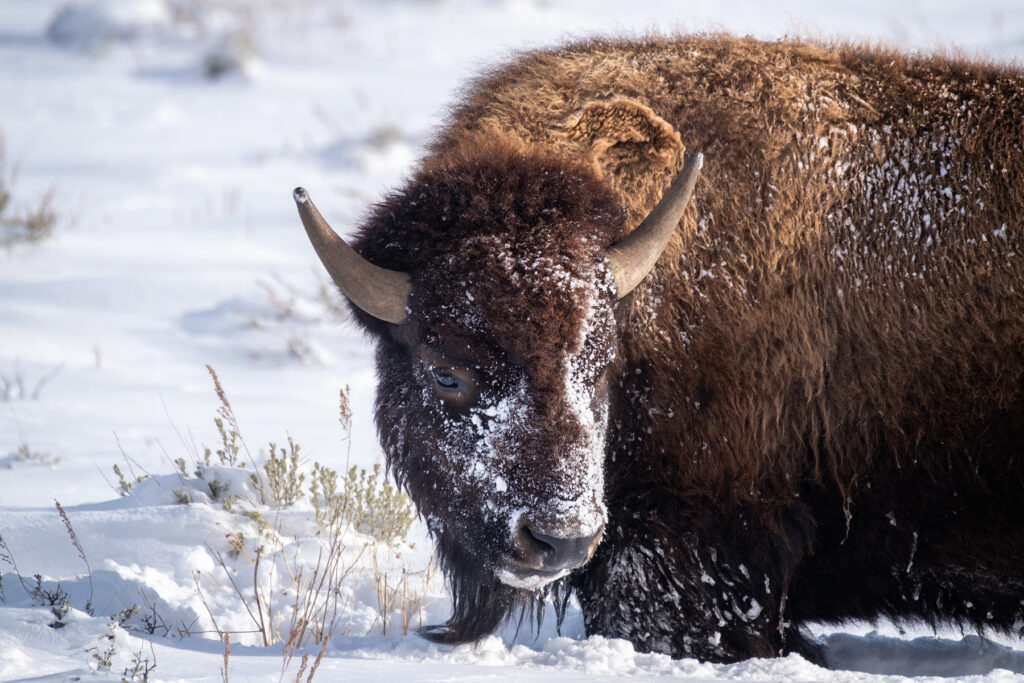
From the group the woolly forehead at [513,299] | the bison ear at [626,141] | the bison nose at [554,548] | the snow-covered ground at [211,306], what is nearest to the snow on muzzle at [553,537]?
the bison nose at [554,548]

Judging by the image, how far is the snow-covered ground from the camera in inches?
119

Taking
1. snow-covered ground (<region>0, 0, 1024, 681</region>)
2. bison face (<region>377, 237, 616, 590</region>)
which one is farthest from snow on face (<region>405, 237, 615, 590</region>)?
snow-covered ground (<region>0, 0, 1024, 681</region>)

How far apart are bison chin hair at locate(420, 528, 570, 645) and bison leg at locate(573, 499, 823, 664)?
0.26m

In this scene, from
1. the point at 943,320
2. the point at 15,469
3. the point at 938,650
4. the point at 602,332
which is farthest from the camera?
the point at 15,469

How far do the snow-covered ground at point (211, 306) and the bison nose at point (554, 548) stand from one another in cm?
30

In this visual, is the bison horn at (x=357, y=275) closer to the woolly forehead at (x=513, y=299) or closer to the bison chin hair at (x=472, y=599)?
the woolly forehead at (x=513, y=299)

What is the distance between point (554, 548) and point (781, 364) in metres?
1.11

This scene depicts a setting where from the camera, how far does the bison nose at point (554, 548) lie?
265cm

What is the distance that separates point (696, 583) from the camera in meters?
3.27

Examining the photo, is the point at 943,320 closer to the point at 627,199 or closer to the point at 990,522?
the point at 990,522

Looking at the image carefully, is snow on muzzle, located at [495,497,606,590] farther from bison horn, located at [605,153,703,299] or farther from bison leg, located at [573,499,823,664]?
bison horn, located at [605,153,703,299]

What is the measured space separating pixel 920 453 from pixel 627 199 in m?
1.30

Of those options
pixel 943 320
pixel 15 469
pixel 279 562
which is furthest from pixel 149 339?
pixel 943 320

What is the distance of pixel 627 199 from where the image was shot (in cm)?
331
